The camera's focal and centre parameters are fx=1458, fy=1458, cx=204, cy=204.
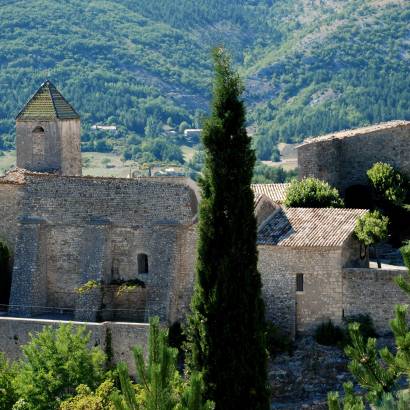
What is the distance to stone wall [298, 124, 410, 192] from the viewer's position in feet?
155

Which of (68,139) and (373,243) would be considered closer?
(373,243)

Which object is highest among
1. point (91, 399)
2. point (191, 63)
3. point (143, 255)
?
point (191, 63)

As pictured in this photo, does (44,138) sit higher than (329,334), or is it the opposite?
(44,138)

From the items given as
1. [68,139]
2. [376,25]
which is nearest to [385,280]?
[68,139]

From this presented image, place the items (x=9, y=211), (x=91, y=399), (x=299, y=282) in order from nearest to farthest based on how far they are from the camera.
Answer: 1. (x=91, y=399)
2. (x=299, y=282)
3. (x=9, y=211)

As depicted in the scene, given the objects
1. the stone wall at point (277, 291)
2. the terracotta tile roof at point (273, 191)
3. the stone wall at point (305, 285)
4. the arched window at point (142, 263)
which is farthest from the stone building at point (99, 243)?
the terracotta tile roof at point (273, 191)

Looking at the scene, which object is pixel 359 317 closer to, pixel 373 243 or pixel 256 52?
pixel 373 243

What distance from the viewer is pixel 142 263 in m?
41.9

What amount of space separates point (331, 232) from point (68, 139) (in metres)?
10.9

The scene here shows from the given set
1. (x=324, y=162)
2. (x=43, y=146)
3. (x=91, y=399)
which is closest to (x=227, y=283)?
(x=91, y=399)

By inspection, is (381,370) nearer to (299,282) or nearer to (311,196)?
(299,282)

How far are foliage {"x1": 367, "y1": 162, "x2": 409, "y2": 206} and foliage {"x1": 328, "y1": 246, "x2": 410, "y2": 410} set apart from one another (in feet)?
65.2

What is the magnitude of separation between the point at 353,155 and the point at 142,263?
9.43 meters

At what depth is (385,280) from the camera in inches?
1534
